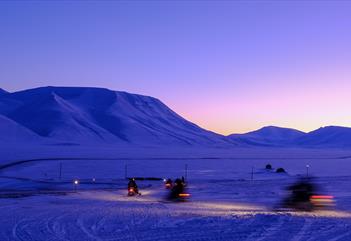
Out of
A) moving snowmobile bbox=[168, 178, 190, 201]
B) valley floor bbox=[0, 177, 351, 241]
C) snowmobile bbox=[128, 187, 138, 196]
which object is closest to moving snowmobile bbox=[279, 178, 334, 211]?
valley floor bbox=[0, 177, 351, 241]

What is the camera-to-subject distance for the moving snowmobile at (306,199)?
746 inches

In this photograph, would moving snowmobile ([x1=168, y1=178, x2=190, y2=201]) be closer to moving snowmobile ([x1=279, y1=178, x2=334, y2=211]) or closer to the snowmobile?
the snowmobile

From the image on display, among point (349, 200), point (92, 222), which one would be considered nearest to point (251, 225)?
point (92, 222)

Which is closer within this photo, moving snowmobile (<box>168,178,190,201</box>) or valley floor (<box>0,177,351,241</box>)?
valley floor (<box>0,177,351,241</box>)

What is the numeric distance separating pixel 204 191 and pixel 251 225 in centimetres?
1849

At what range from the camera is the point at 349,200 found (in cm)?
2322

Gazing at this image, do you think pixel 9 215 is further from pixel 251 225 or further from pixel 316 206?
pixel 316 206

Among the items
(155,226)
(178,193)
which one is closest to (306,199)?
(178,193)

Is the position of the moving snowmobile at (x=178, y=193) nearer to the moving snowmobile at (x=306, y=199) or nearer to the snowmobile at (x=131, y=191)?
the snowmobile at (x=131, y=191)

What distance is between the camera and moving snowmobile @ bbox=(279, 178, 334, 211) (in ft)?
62.1

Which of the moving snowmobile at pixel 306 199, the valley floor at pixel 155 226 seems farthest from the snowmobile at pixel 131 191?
the valley floor at pixel 155 226

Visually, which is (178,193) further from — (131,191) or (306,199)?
(306,199)

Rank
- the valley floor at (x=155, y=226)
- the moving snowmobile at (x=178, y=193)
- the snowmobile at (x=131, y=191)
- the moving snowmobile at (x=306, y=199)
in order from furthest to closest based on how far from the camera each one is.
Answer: the snowmobile at (x=131, y=191), the moving snowmobile at (x=178, y=193), the moving snowmobile at (x=306, y=199), the valley floor at (x=155, y=226)

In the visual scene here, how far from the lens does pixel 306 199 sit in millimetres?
19031
